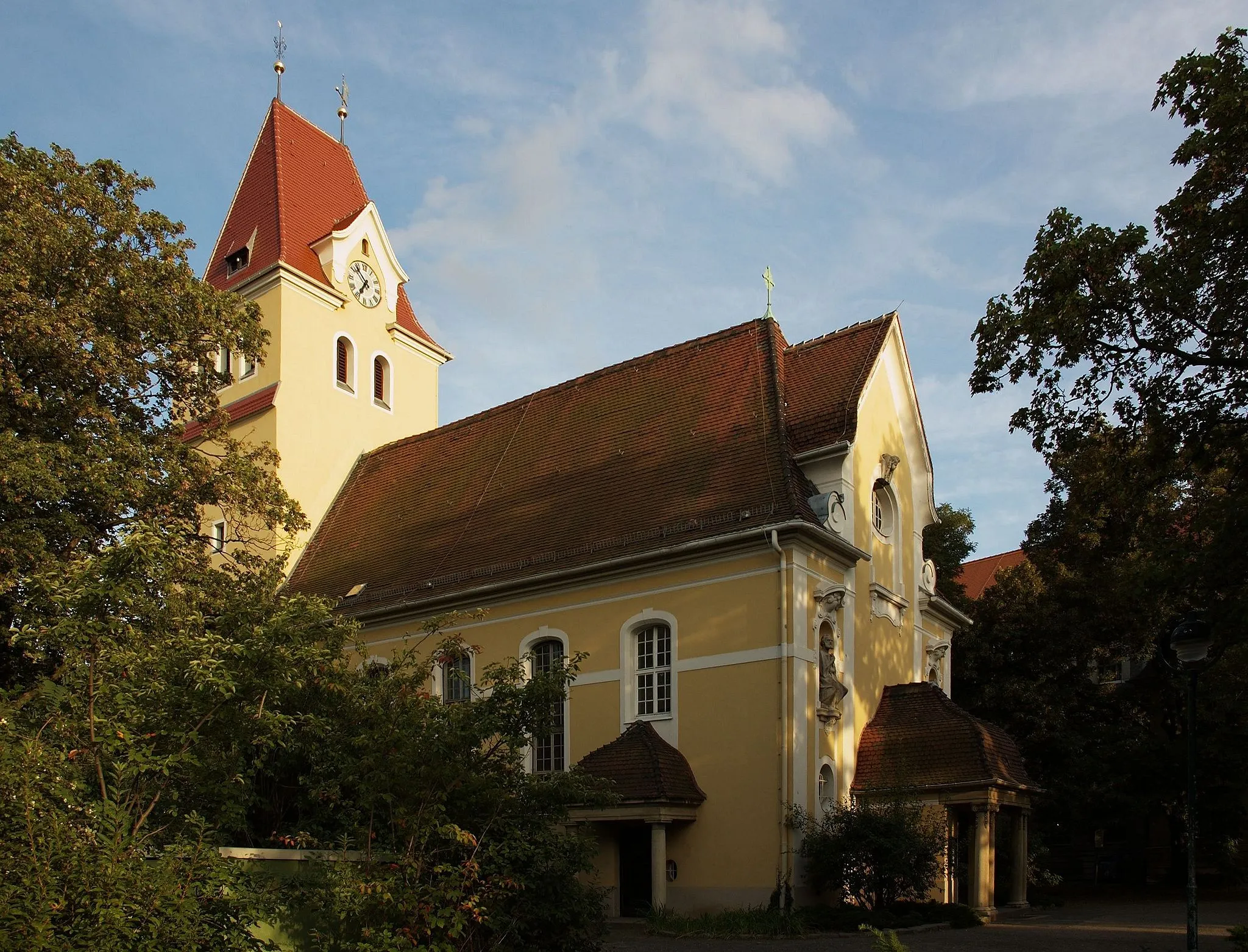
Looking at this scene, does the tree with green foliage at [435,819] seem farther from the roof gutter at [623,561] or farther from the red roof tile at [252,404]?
the red roof tile at [252,404]

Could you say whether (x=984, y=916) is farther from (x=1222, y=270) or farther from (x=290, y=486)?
(x=290, y=486)

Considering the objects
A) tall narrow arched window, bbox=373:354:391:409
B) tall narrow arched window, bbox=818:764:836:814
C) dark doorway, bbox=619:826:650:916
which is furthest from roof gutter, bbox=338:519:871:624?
tall narrow arched window, bbox=373:354:391:409

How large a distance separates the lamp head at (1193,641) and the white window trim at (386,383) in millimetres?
24770

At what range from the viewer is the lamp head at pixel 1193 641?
12.2 m

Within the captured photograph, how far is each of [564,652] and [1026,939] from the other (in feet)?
31.4

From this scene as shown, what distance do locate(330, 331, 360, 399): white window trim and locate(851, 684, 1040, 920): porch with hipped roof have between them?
55.4ft

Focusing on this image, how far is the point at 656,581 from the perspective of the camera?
71.5 feet

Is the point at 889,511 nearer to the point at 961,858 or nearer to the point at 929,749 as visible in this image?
the point at 929,749

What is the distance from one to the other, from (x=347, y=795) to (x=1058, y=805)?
24.1 metres

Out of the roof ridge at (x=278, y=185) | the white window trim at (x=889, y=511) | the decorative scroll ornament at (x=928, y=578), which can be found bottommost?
the decorative scroll ornament at (x=928, y=578)

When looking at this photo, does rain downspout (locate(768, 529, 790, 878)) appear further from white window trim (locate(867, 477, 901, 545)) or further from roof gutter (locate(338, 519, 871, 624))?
white window trim (locate(867, 477, 901, 545))

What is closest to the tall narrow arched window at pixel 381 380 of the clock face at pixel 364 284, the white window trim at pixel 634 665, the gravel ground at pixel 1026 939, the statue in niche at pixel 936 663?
the clock face at pixel 364 284

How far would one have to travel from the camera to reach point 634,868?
21016 mm

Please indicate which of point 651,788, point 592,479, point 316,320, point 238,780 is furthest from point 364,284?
point 238,780
